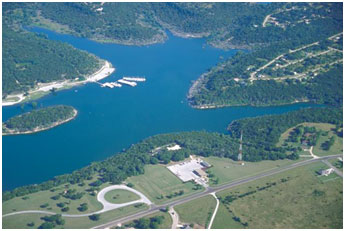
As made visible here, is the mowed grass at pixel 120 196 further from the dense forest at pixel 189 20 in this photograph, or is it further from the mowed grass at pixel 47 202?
the dense forest at pixel 189 20

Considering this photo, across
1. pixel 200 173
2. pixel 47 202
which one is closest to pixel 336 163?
pixel 200 173

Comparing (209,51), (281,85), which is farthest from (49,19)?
(281,85)

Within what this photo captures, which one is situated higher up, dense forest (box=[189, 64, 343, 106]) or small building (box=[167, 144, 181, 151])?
dense forest (box=[189, 64, 343, 106])

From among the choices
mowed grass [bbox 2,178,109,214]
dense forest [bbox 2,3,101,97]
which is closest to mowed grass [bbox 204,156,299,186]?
mowed grass [bbox 2,178,109,214]

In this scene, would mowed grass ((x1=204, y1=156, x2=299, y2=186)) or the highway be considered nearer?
the highway

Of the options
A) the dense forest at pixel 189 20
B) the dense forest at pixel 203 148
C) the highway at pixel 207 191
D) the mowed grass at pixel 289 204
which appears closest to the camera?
the highway at pixel 207 191

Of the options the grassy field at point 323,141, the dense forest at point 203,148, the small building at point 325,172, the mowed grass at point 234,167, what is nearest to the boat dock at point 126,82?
the dense forest at point 203,148

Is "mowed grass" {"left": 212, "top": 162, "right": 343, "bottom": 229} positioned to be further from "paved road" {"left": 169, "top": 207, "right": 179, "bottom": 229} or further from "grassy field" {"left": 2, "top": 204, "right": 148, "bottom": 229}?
"grassy field" {"left": 2, "top": 204, "right": 148, "bottom": 229}
